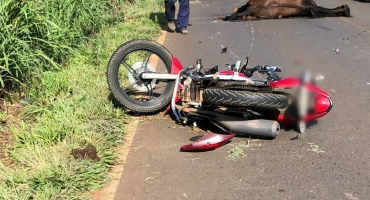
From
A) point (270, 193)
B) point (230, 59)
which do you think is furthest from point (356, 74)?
point (270, 193)

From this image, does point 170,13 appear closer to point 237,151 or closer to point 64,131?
point 64,131

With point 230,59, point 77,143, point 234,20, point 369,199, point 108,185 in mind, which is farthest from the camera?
point 234,20

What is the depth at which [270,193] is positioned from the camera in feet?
12.0

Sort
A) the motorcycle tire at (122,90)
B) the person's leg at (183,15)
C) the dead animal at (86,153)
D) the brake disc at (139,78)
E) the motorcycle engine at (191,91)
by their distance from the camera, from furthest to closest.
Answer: the person's leg at (183,15)
the brake disc at (139,78)
the motorcycle tire at (122,90)
the motorcycle engine at (191,91)
the dead animal at (86,153)

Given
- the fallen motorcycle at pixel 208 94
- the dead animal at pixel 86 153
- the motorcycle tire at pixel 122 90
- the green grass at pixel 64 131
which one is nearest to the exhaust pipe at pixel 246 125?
the fallen motorcycle at pixel 208 94

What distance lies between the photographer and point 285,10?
457 inches

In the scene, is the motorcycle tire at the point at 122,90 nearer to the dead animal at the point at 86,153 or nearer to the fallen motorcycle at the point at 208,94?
the fallen motorcycle at the point at 208,94

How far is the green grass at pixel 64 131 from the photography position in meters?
3.71

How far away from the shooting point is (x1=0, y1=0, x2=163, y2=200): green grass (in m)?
3.71

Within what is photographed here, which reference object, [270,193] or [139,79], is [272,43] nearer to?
[139,79]

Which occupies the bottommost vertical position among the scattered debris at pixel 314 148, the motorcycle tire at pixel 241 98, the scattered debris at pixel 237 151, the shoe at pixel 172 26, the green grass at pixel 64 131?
the green grass at pixel 64 131

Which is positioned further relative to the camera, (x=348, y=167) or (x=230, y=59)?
(x=230, y=59)

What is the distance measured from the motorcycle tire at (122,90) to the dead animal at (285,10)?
22.5 feet

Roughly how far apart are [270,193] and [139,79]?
7.45 ft
